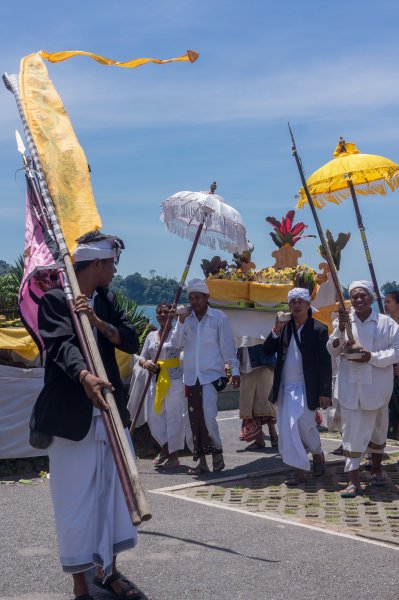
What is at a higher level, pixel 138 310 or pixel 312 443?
pixel 138 310

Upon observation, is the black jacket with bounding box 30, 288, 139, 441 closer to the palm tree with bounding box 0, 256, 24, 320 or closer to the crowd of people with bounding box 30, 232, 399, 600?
the crowd of people with bounding box 30, 232, 399, 600

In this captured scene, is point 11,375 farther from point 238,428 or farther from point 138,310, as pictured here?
point 138,310

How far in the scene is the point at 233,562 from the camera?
20.6 ft

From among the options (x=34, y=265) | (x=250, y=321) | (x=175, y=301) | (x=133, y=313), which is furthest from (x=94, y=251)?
(x=133, y=313)

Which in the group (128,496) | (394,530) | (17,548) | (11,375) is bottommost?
(394,530)

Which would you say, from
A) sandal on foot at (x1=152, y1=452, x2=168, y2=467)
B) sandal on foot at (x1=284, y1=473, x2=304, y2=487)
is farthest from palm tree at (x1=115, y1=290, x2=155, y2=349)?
sandal on foot at (x1=284, y1=473, x2=304, y2=487)

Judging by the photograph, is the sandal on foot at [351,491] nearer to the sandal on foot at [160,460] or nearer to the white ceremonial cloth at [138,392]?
the sandal on foot at [160,460]

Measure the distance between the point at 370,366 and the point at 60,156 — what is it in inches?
151

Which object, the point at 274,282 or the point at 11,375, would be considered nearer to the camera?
the point at 11,375

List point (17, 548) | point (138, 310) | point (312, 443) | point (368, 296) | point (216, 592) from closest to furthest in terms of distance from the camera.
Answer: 1. point (216, 592)
2. point (17, 548)
3. point (368, 296)
4. point (312, 443)
5. point (138, 310)

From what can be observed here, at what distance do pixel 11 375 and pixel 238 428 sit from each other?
4.63 meters

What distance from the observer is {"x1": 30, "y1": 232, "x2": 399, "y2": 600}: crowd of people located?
5.49m

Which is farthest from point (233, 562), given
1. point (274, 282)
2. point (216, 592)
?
point (274, 282)

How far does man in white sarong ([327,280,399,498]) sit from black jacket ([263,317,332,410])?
39 cm
